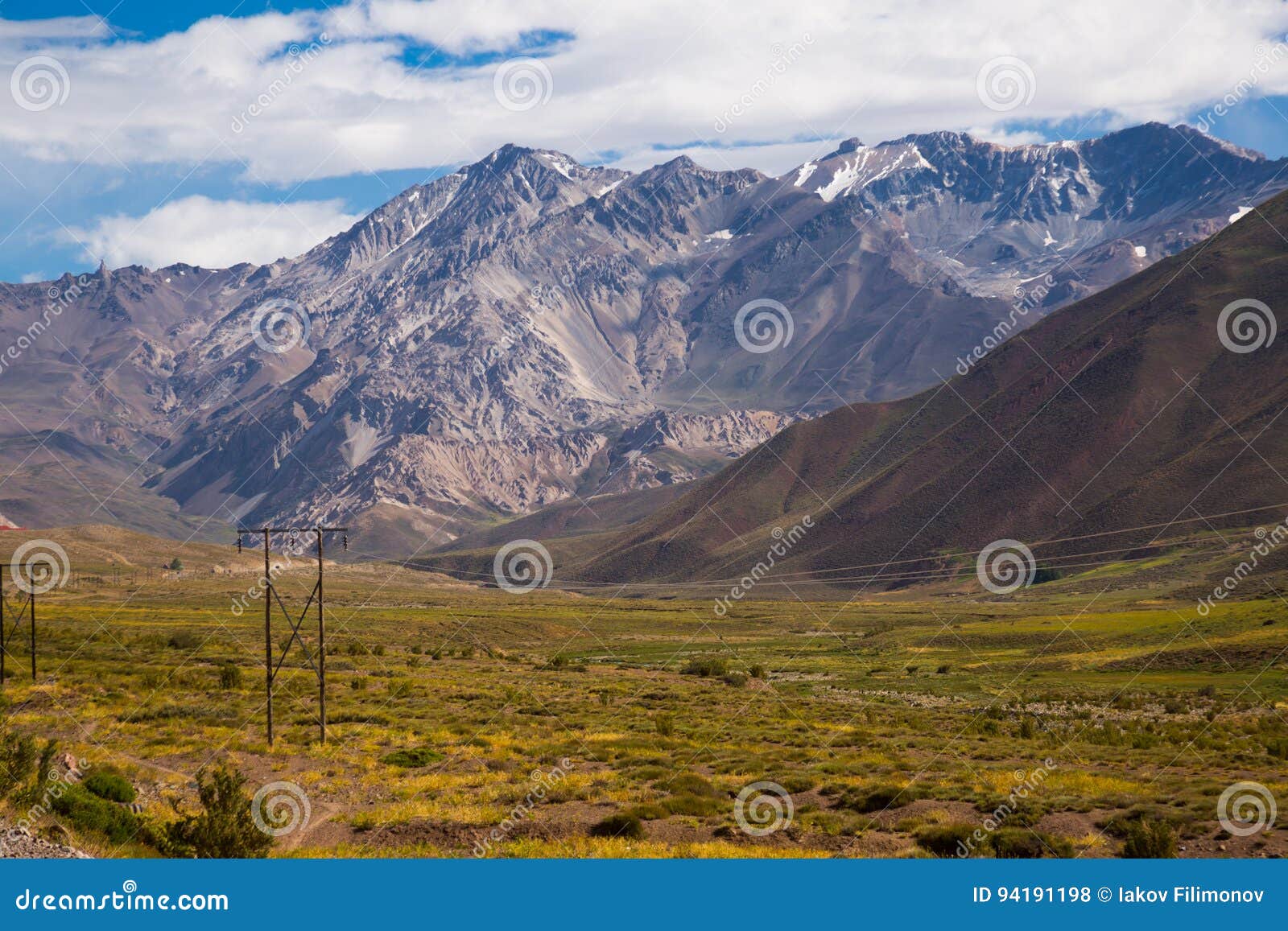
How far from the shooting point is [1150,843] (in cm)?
2664

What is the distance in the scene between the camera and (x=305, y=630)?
406 ft

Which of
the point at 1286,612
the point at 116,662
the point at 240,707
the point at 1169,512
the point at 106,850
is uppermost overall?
the point at 1169,512

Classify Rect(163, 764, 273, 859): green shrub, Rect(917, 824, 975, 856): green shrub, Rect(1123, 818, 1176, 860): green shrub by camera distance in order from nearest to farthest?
1. Rect(163, 764, 273, 859): green shrub
2. Rect(1123, 818, 1176, 860): green shrub
3. Rect(917, 824, 975, 856): green shrub

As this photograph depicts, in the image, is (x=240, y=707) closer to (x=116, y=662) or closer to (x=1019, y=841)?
(x=116, y=662)

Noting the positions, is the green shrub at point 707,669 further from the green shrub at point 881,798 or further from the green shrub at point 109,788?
the green shrub at point 109,788

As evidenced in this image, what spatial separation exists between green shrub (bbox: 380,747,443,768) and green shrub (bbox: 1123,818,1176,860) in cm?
2420

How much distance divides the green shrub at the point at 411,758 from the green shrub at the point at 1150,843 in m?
24.2

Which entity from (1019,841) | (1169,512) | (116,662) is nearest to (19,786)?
(1019,841)

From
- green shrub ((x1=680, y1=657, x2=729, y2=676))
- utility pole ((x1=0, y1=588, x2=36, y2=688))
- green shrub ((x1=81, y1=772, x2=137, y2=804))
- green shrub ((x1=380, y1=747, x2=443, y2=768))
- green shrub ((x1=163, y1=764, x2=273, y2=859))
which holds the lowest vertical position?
green shrub ((x1=163, y1=764, x2=273, y2=859))

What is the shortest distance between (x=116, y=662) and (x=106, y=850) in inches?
1931

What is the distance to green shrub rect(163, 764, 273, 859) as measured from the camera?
2588 cm

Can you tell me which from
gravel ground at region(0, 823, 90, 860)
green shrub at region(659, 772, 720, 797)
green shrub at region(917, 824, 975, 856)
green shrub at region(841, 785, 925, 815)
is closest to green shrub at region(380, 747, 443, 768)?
green shrub at region(659, 772, 720, 797)

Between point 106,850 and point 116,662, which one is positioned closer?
point 106,850

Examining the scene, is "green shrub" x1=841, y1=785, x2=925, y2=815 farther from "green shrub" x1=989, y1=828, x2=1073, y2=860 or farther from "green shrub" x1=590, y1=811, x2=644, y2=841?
"green shrub" x1=590, y1=811, x2=644, y2=841
